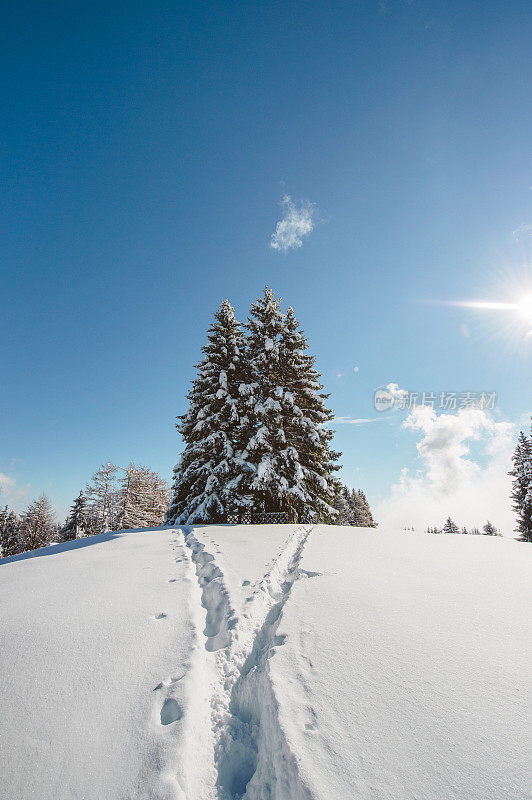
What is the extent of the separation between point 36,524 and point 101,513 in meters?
11.7

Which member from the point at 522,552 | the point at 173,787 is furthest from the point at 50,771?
the point at 522,552

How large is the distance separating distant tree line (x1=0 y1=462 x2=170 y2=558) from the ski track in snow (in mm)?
26600

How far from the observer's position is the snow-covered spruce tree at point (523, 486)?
2294 centimetres

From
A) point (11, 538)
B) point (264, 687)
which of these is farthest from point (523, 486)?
point (11, 538)

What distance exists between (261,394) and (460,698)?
12.1 metres

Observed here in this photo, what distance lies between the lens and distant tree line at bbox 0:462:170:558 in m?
27.2

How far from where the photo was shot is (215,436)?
13.3 m

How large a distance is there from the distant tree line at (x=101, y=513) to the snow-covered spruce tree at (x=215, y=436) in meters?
16.2

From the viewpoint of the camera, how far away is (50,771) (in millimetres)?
1778

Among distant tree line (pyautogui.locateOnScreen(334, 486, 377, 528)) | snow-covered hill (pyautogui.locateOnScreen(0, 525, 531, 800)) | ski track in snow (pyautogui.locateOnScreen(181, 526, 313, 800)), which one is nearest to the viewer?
snow-covered hill (pyautogui.locateOnScreen(0, 525, 531, 800))

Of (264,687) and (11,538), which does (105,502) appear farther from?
(264,687)

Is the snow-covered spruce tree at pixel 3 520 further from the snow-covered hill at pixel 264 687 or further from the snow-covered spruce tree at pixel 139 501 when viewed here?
the snow-covered hill at pixel 264 687

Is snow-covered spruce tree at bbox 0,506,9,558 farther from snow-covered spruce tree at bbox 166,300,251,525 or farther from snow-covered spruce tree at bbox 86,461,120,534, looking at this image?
snow-covered spruce tree at bbox 166,300,251,525

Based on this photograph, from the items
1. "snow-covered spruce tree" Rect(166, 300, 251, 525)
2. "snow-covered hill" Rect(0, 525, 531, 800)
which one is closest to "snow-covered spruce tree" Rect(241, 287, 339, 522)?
"snow-covered spruce tree" Rect(166, 300, 251, 525)
